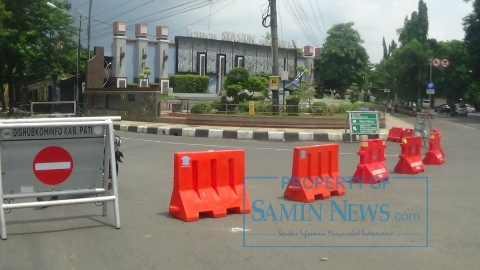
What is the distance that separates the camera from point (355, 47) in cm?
5522

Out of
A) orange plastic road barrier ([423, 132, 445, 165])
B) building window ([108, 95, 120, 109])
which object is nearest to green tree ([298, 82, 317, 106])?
building window ([108, 95, 120, 109])

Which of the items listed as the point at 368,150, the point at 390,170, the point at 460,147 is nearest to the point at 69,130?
the point at 368,150

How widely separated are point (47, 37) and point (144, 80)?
8371 millimetres

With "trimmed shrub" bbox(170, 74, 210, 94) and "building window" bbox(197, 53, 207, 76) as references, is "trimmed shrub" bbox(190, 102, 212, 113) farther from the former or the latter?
"building window" bbox(197, 53, 207, 76)

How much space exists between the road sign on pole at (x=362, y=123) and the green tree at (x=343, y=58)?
35137 millimetres

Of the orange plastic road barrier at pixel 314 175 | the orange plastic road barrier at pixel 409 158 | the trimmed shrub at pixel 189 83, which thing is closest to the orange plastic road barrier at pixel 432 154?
the orange plastic road barrier at pixel 409 158

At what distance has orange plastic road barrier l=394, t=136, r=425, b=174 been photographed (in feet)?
37.9

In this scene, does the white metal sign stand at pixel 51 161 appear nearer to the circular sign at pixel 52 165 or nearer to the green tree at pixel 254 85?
the circular sign at pixel 52 165

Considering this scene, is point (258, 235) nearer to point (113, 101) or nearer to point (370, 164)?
point (370, 164)

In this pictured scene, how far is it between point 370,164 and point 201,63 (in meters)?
38.3

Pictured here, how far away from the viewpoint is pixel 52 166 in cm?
625

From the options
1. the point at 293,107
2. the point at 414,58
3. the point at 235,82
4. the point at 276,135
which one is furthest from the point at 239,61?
the point at 276,135

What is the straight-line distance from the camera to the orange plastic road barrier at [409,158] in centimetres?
1155

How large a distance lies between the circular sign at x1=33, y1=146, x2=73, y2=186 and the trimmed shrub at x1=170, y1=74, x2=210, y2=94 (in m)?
37.9
